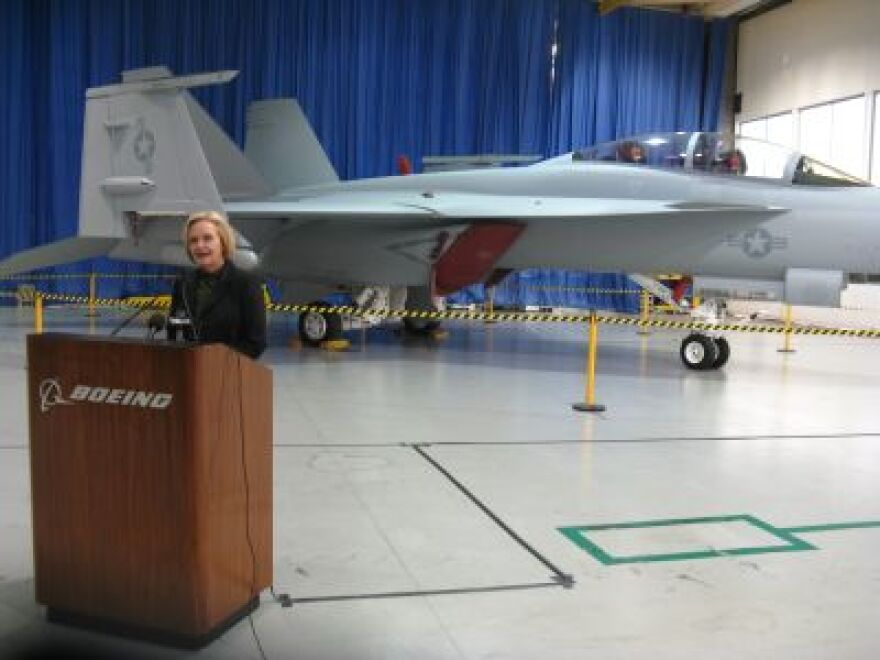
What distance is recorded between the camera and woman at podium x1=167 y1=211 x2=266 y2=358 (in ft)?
9.74

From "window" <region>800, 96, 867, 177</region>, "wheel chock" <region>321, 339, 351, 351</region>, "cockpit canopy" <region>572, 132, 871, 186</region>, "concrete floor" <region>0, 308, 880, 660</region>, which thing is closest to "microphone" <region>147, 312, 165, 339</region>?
"concrete floor" <region>0, 308, 880, 660</region>

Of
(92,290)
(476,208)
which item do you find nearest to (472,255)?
(476,208)

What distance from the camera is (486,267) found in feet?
30.7

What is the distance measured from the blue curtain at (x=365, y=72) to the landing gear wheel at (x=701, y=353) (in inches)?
355

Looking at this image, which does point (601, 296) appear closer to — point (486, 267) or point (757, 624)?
point (486, 267)

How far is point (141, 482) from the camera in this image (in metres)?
2.58

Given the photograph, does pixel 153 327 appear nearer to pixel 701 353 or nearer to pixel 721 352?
pixel 701 353

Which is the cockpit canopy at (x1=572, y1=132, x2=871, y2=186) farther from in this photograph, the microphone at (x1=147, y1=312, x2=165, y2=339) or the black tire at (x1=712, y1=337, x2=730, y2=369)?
the microphone at (x1=147, y1=312, x2=165, y2=339)

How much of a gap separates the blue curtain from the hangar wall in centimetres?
76

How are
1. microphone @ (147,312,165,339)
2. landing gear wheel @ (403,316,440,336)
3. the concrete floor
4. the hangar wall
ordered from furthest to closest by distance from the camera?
1. the hangar wall
2. landing gear wheel @ (403,316,440,336)
3. microphone @ (147,312,165,339)
4. the concrete floor

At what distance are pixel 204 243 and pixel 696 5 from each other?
17.6 meters

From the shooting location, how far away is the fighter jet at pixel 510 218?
790 centimetres

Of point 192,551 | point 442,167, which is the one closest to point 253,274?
point 192,551

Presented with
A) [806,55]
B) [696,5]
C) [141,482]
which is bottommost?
[141,482]
